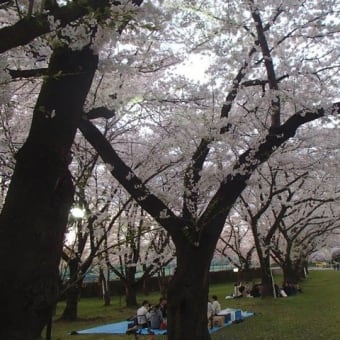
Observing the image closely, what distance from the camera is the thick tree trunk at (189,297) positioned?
7449 millimetres

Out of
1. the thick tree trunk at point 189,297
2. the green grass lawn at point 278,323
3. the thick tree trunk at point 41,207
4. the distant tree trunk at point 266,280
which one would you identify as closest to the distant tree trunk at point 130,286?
the green grass lawn at point 278,323

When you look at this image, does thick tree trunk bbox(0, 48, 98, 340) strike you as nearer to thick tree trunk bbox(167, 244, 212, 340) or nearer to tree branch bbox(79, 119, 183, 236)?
tree branch bbox(79, 119, 183, 236)

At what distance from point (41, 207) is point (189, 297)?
4576 millimetres

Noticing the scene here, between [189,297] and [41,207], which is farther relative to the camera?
[189,297]

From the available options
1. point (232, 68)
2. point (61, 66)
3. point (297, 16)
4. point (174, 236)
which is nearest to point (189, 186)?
point (174, 236)

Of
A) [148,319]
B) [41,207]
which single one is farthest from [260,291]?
[41,207]

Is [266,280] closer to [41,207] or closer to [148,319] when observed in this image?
[148,319]

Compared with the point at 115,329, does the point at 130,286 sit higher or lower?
higher

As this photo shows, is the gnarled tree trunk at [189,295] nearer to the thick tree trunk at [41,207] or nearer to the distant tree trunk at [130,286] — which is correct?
the thick tree trunk at [41,207]

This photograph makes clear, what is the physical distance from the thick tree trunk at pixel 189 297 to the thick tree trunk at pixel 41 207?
4.17 meters

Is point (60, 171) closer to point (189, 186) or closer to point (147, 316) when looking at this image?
point (189, 186)

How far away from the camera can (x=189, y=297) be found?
294 inches

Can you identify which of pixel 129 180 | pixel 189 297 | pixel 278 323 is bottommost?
pixel 278 323

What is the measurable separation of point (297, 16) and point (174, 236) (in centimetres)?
467
